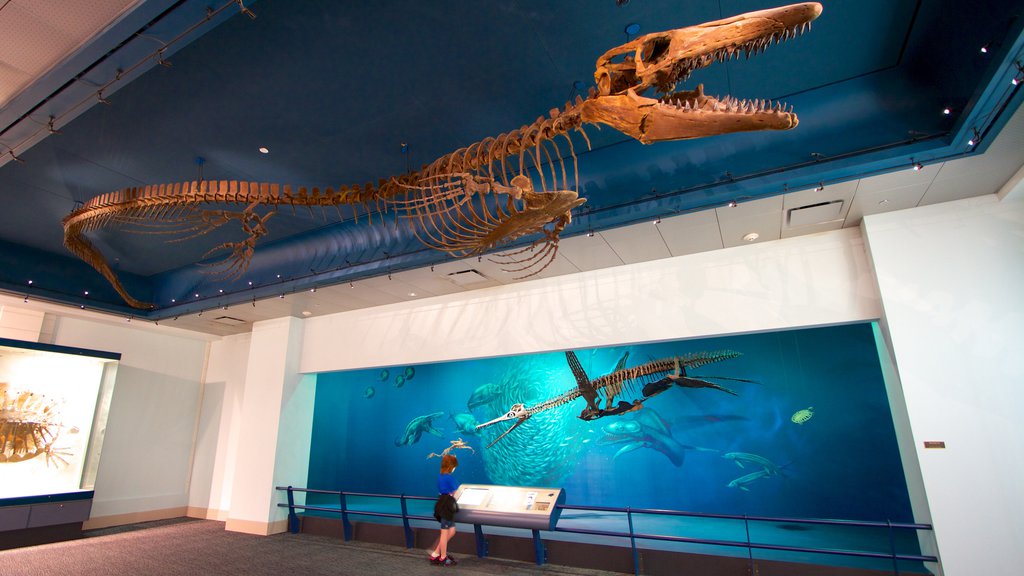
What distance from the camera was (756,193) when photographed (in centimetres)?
448

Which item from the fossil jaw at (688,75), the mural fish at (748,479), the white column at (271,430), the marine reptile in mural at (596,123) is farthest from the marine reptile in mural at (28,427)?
the mural fish at (748,479)

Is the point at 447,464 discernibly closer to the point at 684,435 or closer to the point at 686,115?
the point at 684,435

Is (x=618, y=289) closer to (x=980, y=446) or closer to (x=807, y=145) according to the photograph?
(x=807, y=145)

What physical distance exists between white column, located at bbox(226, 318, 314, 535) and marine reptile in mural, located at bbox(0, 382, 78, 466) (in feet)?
8.53

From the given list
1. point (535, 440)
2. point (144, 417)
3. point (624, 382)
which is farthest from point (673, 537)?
point (144, 417)

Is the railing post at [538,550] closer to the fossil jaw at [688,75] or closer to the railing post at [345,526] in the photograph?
the railing post at [345,526]

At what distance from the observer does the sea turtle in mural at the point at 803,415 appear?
6188mm

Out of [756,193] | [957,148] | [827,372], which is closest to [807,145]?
[756,193]

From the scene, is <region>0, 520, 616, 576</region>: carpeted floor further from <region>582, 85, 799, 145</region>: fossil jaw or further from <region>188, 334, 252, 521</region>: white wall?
<region>582, 85, 799, 145</region>: fossil jaw

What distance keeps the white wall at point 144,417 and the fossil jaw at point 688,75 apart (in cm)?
1005

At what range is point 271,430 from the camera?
313 inches

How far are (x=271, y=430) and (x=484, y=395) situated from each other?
11.3 ft

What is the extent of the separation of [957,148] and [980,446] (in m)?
2.39

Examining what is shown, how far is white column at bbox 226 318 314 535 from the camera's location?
7.72 m
